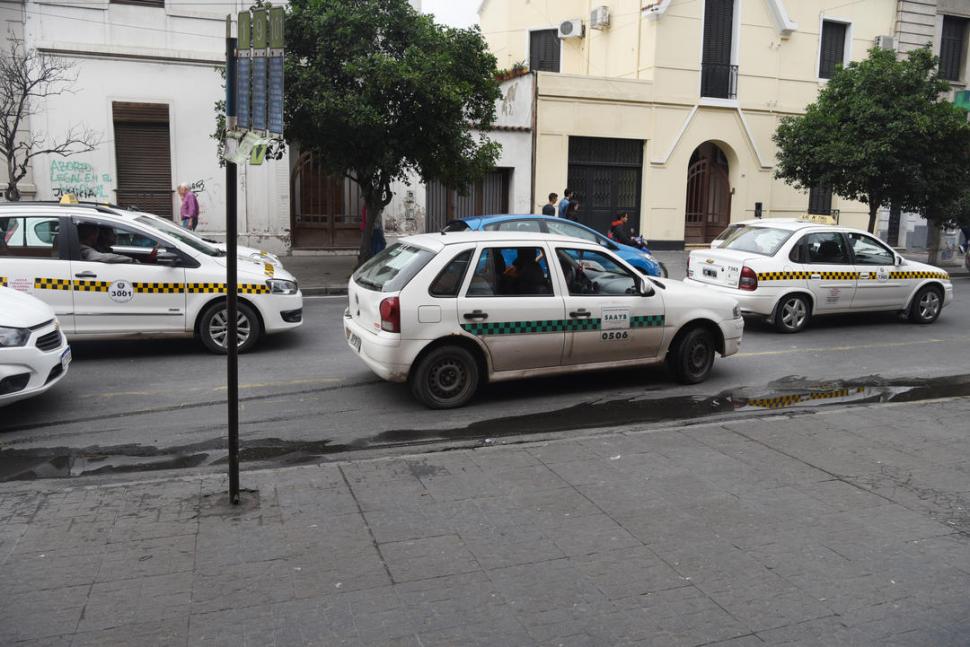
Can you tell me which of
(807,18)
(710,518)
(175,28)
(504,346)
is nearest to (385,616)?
(710,518)

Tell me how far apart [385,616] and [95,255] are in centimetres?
693

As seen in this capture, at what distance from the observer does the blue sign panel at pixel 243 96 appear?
493 cm

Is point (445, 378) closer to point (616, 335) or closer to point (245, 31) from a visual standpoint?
point (616, 335)

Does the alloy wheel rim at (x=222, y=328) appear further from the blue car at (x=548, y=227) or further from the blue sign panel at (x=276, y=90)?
the blue sign panel at (x=276, y=90)

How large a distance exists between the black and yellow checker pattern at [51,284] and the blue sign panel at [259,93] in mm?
5374

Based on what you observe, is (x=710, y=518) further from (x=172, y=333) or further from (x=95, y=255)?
(x=95, y=255)

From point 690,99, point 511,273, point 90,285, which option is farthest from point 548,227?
point 690,99

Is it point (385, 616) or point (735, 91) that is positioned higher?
point (735, 91)

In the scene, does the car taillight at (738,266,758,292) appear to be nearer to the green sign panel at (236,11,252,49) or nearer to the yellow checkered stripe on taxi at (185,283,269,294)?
the yellow checkered stripe on taxi at (185,283,269,294)

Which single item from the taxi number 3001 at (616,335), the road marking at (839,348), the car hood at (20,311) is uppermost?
the car hood at (20,311)

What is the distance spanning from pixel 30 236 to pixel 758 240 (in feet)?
31.2

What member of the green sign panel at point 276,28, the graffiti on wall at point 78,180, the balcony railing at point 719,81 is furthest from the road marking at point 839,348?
the graffiti on wall at point 78,180

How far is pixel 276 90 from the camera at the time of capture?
4840 mm

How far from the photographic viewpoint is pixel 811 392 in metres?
8.70
